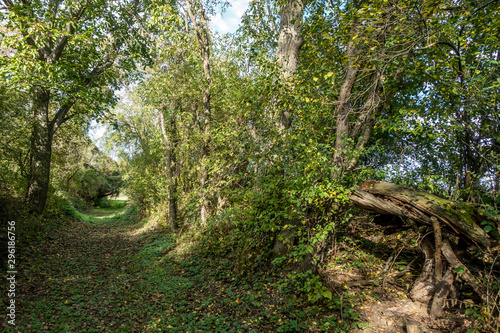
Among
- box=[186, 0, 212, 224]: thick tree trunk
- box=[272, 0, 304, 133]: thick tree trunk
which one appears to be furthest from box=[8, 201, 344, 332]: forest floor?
box=[272, 0, 304, 133]: thick tree trunk

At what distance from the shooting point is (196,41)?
8789 millimetres

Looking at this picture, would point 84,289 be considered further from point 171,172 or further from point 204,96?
point 204,96

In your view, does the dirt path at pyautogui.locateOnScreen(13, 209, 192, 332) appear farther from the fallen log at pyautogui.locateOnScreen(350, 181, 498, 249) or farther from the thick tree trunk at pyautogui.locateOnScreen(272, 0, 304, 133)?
the thick tree trunk at pyautogui.locateOnScreen(272, 0, 304, 133)

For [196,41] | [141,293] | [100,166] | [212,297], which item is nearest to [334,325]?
[212,297]

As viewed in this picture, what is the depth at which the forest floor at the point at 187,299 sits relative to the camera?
3.67 meters

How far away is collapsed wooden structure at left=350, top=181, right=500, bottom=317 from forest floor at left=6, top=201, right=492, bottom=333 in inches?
13.7

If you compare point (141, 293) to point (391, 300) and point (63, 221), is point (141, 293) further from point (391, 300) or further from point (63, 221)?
point (63, 221)

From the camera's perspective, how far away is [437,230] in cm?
353

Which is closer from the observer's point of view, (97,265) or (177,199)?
(97,265)

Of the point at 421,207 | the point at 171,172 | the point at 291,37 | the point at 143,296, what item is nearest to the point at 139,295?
the point at 143,296

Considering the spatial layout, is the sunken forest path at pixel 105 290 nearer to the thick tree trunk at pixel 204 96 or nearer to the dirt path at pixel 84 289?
the dirt path at pixel 84 289

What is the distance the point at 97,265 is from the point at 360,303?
7.03 meters

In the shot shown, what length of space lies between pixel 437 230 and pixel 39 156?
37.1 ft

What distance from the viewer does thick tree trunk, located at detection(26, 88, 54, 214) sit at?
26.9ft
